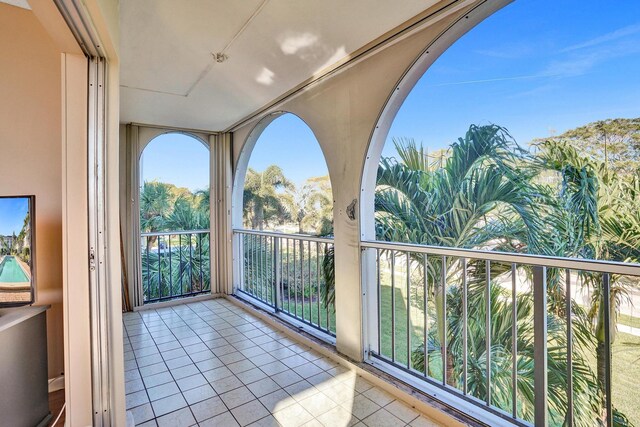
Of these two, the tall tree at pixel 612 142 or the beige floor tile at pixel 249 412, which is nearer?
the tall tree at pixel 612 142

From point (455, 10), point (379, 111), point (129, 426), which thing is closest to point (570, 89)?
point (455, 10)

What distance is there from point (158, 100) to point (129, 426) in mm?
2673

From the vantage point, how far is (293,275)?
10.8 feet

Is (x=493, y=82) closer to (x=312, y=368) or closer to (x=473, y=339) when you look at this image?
(x=473, y=339)

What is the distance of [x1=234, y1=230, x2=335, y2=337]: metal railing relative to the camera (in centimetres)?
293

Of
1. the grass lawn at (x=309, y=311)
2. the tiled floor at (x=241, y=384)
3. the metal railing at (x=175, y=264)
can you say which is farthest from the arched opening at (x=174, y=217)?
the grass lawn at (x=309, y=311)

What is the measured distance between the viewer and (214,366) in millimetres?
2295

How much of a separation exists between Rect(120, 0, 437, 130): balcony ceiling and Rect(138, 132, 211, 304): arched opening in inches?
46.1

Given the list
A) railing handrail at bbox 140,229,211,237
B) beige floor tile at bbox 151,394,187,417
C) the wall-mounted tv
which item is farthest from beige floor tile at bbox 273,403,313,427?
railing handrail at bbox 140,229,211,237

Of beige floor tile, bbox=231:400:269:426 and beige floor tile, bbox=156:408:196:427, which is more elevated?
beige floor tile, bbox=156:408:196:427

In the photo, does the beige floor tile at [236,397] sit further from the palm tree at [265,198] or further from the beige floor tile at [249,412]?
the palm tree at [265,198]

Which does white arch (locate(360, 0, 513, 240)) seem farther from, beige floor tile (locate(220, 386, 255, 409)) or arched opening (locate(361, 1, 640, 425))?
beige floor tile (locate(220, 386, 255, 409))

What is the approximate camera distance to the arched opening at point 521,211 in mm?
1579

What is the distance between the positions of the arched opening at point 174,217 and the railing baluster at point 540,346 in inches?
150
